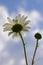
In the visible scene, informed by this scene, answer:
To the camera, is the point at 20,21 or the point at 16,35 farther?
the point at 20,21

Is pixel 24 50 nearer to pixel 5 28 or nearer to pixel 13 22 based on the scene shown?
pixel 5 28

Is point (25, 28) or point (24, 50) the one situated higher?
point (25, 28)

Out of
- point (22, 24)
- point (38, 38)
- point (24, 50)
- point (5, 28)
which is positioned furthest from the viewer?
point (22, 24)

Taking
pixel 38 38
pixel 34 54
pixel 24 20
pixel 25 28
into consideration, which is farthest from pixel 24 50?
pixel 24 20

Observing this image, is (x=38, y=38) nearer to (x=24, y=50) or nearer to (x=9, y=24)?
(x=24, y=50)

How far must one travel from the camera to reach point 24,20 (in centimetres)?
562

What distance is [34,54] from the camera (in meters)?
4.22

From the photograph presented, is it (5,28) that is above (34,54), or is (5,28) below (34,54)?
above

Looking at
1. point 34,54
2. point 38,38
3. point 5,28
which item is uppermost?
point 5,28

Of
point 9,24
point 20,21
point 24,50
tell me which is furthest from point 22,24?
point 24,50

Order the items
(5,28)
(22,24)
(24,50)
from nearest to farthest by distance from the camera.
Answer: (24,50) → (5,28) → (22,24)

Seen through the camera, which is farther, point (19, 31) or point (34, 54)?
point (19, 31)

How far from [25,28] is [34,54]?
141 cm

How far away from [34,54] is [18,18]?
1925 millimetres
